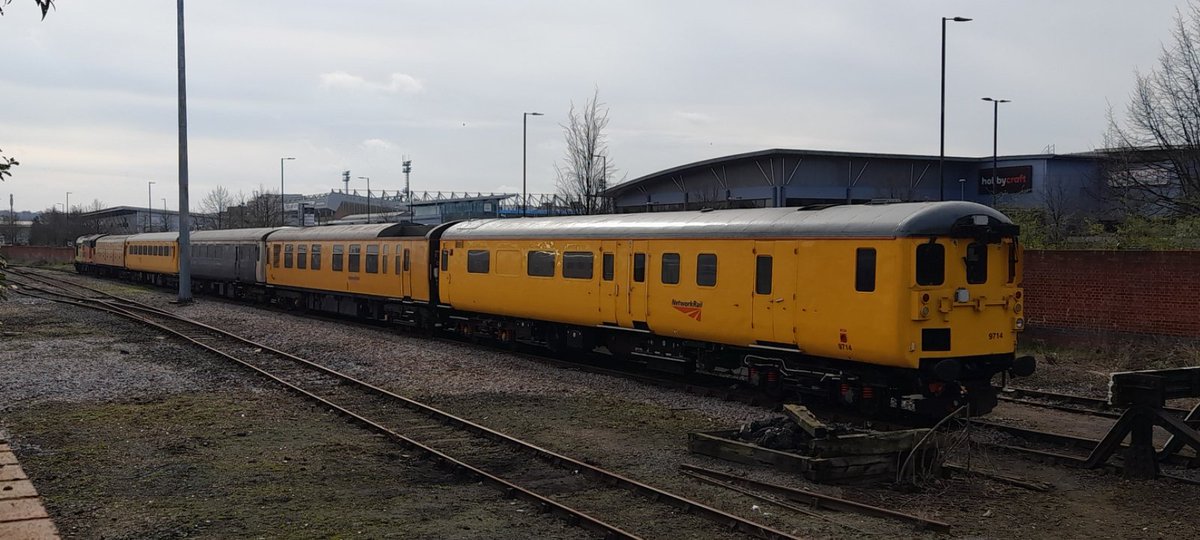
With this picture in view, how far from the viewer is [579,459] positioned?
10.7 m

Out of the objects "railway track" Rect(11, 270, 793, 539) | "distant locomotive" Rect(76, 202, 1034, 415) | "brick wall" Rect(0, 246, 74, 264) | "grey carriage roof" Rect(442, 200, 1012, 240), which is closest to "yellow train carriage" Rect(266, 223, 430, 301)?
"distant locomotive" Rect(76, 202, 1034, 415)

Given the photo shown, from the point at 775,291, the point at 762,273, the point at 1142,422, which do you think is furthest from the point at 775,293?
the point at 1142,422

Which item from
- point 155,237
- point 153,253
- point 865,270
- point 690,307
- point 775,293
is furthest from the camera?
point 155,237

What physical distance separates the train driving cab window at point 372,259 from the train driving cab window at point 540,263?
776cm

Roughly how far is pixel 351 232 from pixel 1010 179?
4449cm

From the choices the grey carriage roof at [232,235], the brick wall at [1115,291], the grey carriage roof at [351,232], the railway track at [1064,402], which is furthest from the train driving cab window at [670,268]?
the grey carriage roof at [232,235]

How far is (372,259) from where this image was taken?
2588 centimetres

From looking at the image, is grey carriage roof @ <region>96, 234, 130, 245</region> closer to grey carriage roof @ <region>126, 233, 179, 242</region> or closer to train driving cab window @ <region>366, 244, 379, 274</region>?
grey carriage roof @ <region>126, 233, 179, 242</region>

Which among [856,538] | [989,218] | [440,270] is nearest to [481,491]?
[856,538]

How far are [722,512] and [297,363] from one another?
1209 centimetres

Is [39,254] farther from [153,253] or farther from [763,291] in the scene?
[763,291]

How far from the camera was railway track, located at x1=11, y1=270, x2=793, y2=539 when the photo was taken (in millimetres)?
8383

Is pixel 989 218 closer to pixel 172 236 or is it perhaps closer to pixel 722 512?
pixel 722 512

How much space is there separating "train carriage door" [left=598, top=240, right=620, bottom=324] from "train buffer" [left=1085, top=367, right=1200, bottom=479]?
816cm
